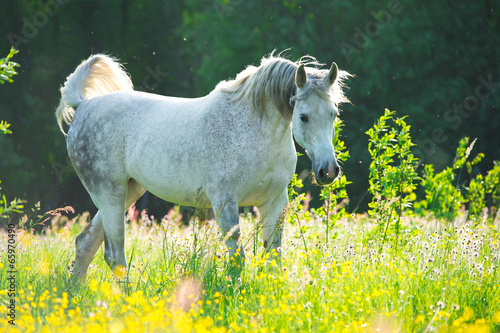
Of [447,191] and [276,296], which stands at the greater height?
[447,191]

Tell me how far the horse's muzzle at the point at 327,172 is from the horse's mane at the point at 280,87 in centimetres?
59

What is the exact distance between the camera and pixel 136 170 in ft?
18.1

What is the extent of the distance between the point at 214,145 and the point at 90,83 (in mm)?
2291

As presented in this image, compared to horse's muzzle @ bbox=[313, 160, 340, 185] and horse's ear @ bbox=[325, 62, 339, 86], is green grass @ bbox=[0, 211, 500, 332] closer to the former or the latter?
horse's muzzle @ bbox=[313, 160, 340, 185]

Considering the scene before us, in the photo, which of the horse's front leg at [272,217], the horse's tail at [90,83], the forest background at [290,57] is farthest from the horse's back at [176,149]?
the forest background at [290,57]

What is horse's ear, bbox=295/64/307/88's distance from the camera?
4.40 meters

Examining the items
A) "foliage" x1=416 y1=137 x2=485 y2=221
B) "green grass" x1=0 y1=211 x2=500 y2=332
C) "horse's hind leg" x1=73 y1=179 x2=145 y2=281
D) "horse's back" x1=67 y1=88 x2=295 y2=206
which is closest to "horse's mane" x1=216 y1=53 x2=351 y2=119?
"horse's back" x1=67 y1=88 x2=295 y2=206

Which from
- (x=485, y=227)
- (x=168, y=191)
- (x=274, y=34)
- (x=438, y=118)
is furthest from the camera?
(x=274, y=34)

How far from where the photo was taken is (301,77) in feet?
14.6

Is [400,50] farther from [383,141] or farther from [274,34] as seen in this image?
[383,141]

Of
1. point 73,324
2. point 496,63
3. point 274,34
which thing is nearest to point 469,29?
point 496,63

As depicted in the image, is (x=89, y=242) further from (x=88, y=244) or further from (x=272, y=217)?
(x=272, y=217)

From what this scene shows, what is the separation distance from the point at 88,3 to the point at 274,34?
6.12 metres

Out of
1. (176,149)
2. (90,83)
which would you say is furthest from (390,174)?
(90,83)
